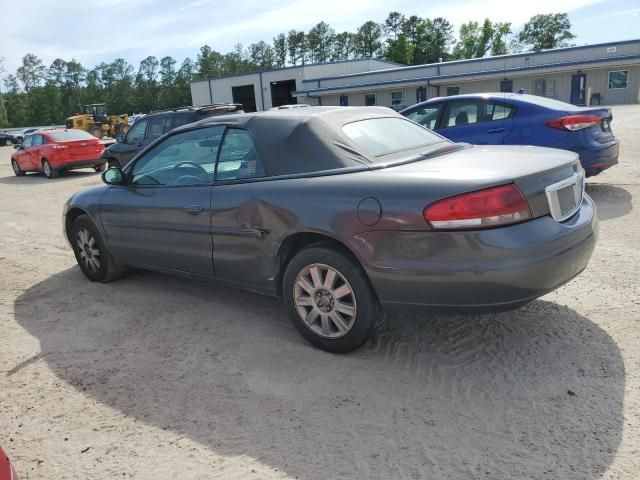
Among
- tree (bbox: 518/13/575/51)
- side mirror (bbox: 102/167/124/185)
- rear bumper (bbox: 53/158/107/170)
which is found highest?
tree (bbox: 518/13/575/51)

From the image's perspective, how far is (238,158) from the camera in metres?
3.95

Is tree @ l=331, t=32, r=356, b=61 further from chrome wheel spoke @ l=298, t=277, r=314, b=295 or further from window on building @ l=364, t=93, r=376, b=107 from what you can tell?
chrome wheel spoke @ l=298, t=277, r=314, b=295

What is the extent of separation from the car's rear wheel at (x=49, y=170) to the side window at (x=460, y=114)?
1265 centimetres

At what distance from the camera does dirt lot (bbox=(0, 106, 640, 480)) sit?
99.8 inches

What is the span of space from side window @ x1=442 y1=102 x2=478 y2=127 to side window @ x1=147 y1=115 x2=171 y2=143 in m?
6.62

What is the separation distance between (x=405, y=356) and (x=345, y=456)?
3.48ft

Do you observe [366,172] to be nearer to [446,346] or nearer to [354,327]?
[354,327]

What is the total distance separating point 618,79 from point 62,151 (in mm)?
35555

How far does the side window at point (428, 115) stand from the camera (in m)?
8.24

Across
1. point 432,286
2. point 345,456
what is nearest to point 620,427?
point 432,286

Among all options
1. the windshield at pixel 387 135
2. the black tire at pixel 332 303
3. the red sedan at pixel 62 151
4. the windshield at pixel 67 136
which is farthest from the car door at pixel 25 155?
the black tire at pixel 332 303

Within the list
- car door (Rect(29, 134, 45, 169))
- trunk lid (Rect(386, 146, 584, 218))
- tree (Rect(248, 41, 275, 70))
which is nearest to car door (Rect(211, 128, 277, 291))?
trunk lid (Rect(386, 146, 584, 218))

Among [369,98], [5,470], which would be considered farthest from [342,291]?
[369,98]

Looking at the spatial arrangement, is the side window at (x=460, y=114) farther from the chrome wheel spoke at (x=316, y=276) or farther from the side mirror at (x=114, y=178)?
the chrome wheel spoke at (x=316, y=276)
